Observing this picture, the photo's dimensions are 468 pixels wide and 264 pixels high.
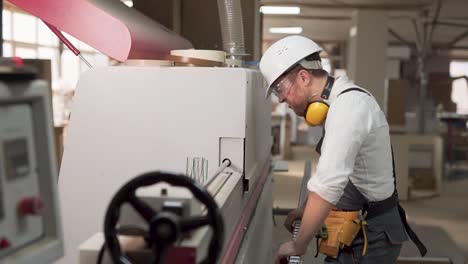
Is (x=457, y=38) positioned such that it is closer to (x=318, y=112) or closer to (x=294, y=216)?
(x=294, y=216)

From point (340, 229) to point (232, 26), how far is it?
3.73 ft

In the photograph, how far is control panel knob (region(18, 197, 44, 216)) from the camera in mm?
875


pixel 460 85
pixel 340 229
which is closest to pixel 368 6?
pixel 340 229

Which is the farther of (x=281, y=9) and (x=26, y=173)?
(x=281, y=9)

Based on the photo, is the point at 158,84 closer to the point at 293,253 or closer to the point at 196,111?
the point at 196,111

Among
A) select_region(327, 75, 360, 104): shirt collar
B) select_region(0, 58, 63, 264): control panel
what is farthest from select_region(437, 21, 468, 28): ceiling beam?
select_region(0, 58, 63, 264): control panel

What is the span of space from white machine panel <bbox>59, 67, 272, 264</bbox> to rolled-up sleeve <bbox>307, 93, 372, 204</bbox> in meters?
0.31

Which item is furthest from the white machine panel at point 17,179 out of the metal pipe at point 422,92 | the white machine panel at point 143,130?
the metal pipe at point 422,92

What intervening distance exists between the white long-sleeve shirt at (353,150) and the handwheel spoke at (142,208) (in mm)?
805

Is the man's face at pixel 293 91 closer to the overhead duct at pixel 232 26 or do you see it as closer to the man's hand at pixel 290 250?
the man's hand at pixel 290 250

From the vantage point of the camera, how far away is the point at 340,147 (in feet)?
5.62

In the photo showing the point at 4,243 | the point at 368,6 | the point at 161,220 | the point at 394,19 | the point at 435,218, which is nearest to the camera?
the point at 4,243

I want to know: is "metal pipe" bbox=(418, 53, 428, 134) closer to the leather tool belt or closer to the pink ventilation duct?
the leather tool belt

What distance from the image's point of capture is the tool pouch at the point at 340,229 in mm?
1965
